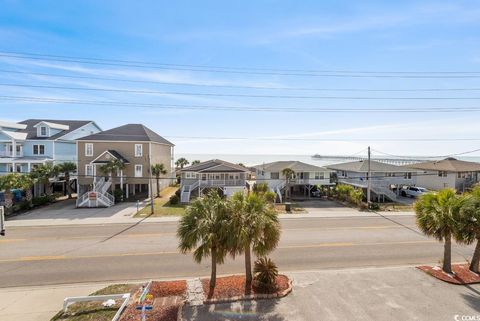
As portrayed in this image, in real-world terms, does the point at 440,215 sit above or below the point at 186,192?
above

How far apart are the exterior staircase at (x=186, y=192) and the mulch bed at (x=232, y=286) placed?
23664 millimetres

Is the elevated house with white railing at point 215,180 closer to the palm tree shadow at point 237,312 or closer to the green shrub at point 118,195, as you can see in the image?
the green shrub at point 118,195

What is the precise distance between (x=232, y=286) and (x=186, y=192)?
2559 cm

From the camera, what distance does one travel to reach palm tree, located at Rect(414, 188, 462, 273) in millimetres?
13359

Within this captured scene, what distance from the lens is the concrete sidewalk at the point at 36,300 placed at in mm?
11066

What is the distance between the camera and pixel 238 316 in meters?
10.3

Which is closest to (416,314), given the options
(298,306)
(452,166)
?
(298,306)

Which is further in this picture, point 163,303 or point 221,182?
point 221,182

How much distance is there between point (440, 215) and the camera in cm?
1347

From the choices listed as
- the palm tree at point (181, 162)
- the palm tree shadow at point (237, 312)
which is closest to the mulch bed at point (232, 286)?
the palm tree shadow at point (237, 312)

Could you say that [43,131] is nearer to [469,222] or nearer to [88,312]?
[88,312]

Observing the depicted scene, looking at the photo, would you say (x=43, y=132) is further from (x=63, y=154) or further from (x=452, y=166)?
(x=452, y=166)

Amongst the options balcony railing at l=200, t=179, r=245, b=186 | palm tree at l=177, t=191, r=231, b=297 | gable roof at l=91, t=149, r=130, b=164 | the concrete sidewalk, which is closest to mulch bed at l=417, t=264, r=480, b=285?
palm tree at l=177, t=191, r=231, b=297

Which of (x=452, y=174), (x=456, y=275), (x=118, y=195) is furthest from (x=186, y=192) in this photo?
(x=452, y=174)
